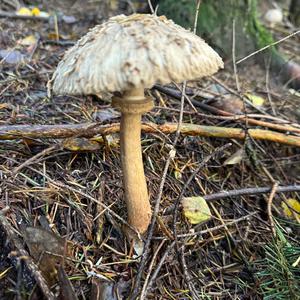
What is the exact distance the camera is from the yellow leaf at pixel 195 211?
2.13 m

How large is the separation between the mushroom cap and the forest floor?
0.66m

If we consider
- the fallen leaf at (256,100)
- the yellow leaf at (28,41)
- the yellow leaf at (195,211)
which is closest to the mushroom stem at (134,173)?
the yellow leaf at (195,211)

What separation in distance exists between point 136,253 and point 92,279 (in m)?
0.26

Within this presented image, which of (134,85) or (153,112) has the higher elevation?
(134,85)

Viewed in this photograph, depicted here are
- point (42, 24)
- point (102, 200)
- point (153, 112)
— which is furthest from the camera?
point (42, 24)

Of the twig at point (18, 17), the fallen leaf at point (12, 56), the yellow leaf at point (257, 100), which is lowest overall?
the yellow leaf at point (257, 100)

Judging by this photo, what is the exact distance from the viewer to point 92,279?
1.77 meters

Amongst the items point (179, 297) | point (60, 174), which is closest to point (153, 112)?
point (60, 174)

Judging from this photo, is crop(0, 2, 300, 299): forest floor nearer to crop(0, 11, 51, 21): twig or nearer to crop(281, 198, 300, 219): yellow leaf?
crop(281, 198, 300, 219): yellow leaf

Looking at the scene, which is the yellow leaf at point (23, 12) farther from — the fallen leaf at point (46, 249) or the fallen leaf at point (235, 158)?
the fallen leaf at point (46, 249)

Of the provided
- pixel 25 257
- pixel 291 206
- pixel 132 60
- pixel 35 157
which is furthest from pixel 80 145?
pixel 291 206

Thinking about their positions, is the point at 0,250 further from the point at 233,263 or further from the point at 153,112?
the point at 153,112

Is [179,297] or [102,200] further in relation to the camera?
[102,200]

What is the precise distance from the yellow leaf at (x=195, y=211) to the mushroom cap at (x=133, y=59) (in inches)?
31.8
